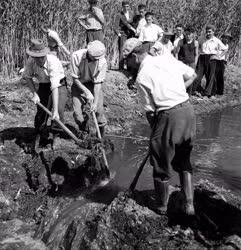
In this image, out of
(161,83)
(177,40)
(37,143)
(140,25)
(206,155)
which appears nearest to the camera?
(161,83)

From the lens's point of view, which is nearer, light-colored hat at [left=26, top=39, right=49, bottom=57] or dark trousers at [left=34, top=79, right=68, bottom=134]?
light-colored hat at [left=26, top=39, right=49, bottom=57]

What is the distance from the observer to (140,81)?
477cm

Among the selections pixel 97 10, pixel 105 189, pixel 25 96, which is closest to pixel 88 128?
pixel 105 189

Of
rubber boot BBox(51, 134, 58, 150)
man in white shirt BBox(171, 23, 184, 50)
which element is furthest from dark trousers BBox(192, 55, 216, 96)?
rubber boot BBox(51, 134, 58, 150)

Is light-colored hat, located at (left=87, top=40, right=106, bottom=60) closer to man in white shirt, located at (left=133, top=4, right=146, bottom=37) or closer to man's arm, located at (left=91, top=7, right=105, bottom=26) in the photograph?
man's arm, located at (left=91, top=7, right=105, bottom=26)

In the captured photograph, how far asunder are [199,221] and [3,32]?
7.36 m

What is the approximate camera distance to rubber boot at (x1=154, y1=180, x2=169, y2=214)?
16.6ft

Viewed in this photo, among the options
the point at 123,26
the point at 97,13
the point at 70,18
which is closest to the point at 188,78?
the point at 97,13

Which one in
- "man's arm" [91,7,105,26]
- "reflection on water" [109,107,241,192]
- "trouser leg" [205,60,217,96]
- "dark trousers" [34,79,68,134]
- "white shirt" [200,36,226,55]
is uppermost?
"man's arm" [91,7,105,26]

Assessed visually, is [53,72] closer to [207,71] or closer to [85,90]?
[85,90]

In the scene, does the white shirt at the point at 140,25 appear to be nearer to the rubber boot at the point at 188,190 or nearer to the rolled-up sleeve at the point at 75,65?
the rolled-up sleeve at the point at 75,65

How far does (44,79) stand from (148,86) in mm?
2525

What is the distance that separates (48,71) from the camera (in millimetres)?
6625

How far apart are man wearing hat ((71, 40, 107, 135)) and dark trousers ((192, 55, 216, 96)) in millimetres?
5874
